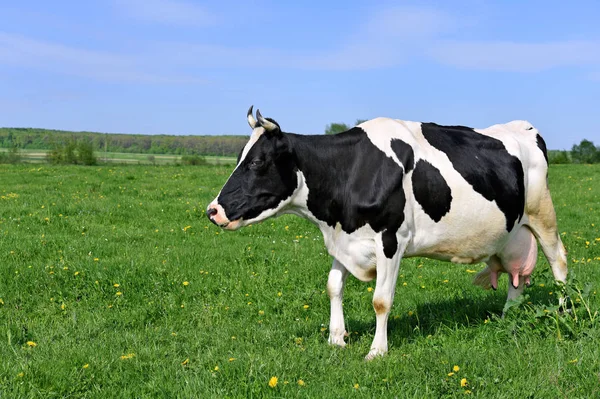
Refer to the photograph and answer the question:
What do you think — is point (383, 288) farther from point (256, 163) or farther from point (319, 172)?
point (256, 163)

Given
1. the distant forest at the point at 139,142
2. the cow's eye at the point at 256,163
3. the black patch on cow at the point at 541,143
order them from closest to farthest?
the cow's eye at the point at 256,163, the black patch on cow at the point at 541,143, the distant forest at the point at 139,142

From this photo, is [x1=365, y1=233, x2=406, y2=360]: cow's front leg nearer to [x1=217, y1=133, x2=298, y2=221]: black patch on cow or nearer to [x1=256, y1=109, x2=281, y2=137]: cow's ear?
[x1=217, y1=133, x2=298, y2=221]: black patch on cow

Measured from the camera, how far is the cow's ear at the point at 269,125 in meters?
5.42

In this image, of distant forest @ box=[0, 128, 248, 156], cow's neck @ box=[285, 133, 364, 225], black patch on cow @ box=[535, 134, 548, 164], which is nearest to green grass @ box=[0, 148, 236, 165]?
distant forest @ box=[0, 128, 248, 156]

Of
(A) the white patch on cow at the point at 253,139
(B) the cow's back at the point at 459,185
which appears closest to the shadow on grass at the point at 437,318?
(B) the cow's back at the point at 459,185

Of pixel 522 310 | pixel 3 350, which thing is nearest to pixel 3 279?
pixel 3 350

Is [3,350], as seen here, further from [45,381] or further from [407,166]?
[407,166]

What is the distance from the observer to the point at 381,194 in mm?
5688

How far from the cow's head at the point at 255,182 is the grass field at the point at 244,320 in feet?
4.03

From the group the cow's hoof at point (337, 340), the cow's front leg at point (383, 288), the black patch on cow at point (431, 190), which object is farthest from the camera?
the cow's hoof at point (337, 340)

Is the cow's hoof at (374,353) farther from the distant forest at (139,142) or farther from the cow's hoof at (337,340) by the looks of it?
the distant forest at (139,142)

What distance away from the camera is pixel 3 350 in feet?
20.2

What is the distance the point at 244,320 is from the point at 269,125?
2.75m

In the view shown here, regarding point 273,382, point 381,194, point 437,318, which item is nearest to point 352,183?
point 381,194
